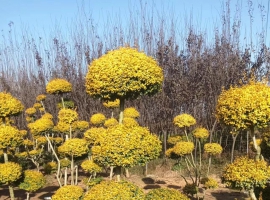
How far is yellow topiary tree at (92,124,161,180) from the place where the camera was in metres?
3.95

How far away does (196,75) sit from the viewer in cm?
1262

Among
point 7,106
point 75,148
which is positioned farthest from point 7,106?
point 75,148

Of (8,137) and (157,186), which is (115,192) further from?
(157,186)

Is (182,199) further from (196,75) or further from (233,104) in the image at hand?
(196,75)

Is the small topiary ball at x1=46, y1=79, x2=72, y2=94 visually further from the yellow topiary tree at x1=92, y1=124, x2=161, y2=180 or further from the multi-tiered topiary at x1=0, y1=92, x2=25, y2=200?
the yellow topiary tree at x1=92, y1=124, x2=161, y2=180

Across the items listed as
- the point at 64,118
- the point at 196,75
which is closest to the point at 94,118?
the point at 64,118

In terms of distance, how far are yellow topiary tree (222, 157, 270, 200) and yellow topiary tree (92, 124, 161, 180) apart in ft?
3.65

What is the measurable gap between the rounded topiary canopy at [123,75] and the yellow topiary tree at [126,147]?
488 millimetres

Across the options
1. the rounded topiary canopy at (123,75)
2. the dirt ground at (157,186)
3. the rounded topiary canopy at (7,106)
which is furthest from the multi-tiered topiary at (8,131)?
the dirt ground at (157,186)

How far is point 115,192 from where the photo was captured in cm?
378

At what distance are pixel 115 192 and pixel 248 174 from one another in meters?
1.72

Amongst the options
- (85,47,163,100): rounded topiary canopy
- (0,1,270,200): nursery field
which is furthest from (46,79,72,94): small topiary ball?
(85,47,163,100): rounded topiary canopy

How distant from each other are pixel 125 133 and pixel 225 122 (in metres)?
1.36

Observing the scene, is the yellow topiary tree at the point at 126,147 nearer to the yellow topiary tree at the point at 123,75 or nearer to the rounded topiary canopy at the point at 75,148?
the yellow topiary tree at the point at 123,75
